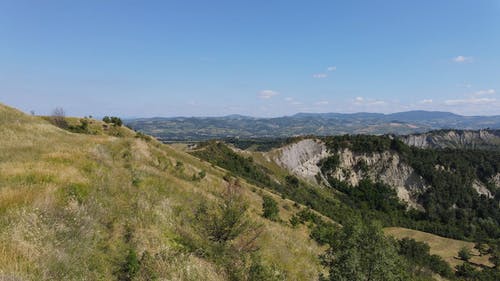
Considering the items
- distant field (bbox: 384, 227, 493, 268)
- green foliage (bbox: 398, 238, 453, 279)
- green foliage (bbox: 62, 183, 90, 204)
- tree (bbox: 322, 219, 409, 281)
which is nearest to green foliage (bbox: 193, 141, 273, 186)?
green foliage (bbox: 398, 238, 453, 279)

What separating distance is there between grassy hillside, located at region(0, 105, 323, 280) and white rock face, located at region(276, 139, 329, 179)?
12401 cm

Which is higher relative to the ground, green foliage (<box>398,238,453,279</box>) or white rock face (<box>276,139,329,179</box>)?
white rock face (<box>276,139,329,179</box>)

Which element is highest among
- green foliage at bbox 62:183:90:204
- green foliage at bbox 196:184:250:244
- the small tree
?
green foliage at bbox 62:183:90:204

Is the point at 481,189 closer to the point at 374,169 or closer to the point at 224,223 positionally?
the point at 374,169

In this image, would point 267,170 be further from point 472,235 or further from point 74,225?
point 74,225

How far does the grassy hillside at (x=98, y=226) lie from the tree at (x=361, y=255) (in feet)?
5.85

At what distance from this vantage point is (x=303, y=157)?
155500 millimetres

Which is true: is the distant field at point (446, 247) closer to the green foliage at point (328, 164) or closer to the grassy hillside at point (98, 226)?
the green foliage at point (328, 164)

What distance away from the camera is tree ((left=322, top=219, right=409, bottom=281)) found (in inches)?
632

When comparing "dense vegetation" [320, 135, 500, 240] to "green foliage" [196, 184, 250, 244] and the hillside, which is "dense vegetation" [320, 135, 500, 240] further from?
"green foliage" [196, 184, 250, 244]

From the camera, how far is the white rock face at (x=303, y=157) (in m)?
143

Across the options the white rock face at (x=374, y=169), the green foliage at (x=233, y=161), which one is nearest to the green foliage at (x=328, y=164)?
the white rock face at (x=374, y=169)

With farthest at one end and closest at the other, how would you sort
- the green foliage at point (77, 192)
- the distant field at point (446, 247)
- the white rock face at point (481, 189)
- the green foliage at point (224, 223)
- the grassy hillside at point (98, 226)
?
the white rock face at point (481, 189) < the distant field at point (446, 247) < the green foliage at point (224, 223) < the green foliage at point (77, 192) < the grassy hillside at point (98, 226)

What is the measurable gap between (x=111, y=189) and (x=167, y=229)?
3286 mm
